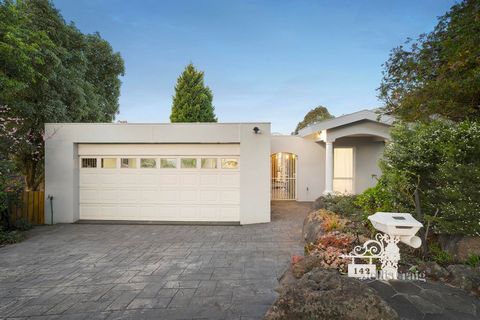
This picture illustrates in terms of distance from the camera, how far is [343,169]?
41.2 ft

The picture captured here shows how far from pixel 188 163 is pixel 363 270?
19.9 ft

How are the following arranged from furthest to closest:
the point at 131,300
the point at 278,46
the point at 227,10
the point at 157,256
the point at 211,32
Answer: the point at 278,46 → the point at 211,32 → the point at 227,10 → the point at 157,256 → the point at 131,300

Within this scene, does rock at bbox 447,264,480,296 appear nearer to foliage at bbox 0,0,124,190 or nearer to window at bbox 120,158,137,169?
window at bbox 120,158,137,169

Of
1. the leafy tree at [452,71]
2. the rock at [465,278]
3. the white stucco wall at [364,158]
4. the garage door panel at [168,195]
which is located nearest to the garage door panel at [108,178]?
the garage door panel at [168,195]

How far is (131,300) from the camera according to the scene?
3.46 meters

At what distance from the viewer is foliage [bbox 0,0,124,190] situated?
696 cm

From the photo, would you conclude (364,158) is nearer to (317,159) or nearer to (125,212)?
(317,159)

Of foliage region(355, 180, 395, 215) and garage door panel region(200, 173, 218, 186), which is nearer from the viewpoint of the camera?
foliage region(355, 180, 395, 215)

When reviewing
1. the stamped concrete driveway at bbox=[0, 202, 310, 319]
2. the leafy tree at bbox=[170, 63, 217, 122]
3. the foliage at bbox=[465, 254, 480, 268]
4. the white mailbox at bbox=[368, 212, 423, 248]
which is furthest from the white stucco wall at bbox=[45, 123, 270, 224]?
the leafy tree at bbox=[170, 63, 217, 122]

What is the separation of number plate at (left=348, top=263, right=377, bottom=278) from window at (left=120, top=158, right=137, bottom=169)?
279 inches

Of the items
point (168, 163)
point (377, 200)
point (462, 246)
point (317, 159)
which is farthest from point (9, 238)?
point (317, 159)

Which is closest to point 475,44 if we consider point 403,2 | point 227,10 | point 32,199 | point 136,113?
point 403,2

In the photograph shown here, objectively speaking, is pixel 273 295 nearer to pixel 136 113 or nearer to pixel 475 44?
pixel 475 44

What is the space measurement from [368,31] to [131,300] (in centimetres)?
1203
